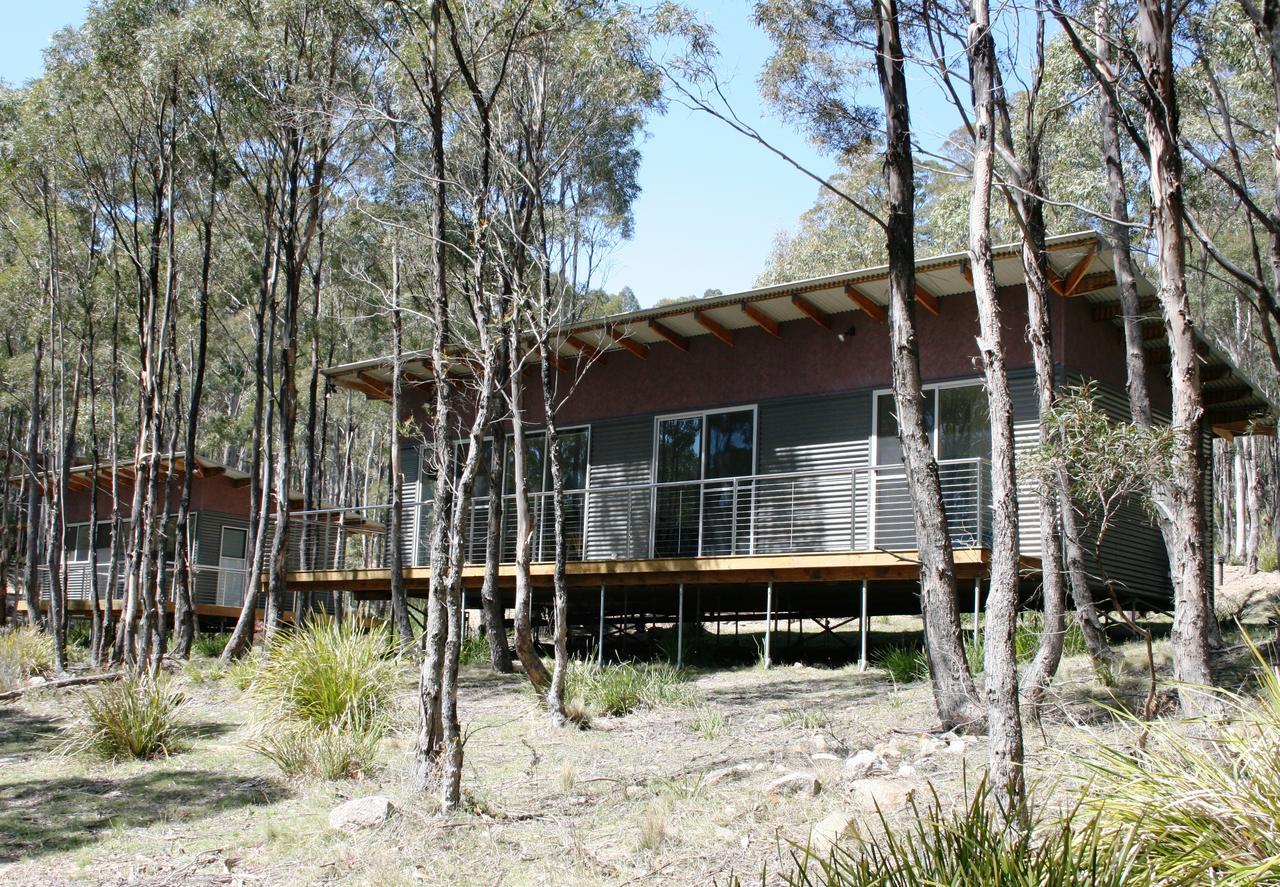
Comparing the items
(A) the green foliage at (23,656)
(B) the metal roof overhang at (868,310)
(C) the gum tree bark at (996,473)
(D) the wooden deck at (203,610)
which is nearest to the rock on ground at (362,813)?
(C) the gum tree bark at (996,473)

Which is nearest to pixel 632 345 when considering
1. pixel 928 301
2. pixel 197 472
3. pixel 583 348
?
pixel 583 348

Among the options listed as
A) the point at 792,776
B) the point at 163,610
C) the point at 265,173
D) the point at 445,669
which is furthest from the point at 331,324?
the point at 792,776

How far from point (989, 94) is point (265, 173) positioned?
500 inches

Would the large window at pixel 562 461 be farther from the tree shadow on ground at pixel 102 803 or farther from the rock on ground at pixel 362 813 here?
the rock on ground at pixel 362 813

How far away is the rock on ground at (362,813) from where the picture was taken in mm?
7113

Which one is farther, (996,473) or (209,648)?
(209,648)

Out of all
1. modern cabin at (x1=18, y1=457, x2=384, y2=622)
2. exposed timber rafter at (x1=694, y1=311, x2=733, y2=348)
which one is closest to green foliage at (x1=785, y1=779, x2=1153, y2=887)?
exposed timber rafter at (x1=694, y1=311, x2=733, y2=348)

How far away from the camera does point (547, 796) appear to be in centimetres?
796

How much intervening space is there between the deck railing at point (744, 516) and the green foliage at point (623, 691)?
2215mm

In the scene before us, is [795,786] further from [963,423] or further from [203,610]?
[203,610]

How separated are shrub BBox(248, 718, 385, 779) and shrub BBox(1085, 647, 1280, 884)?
5732 millimetres

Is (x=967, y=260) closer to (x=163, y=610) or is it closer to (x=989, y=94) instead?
(x=989, y=94)

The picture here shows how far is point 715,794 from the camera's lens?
7402 mm

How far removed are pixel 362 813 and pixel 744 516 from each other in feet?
26.8
